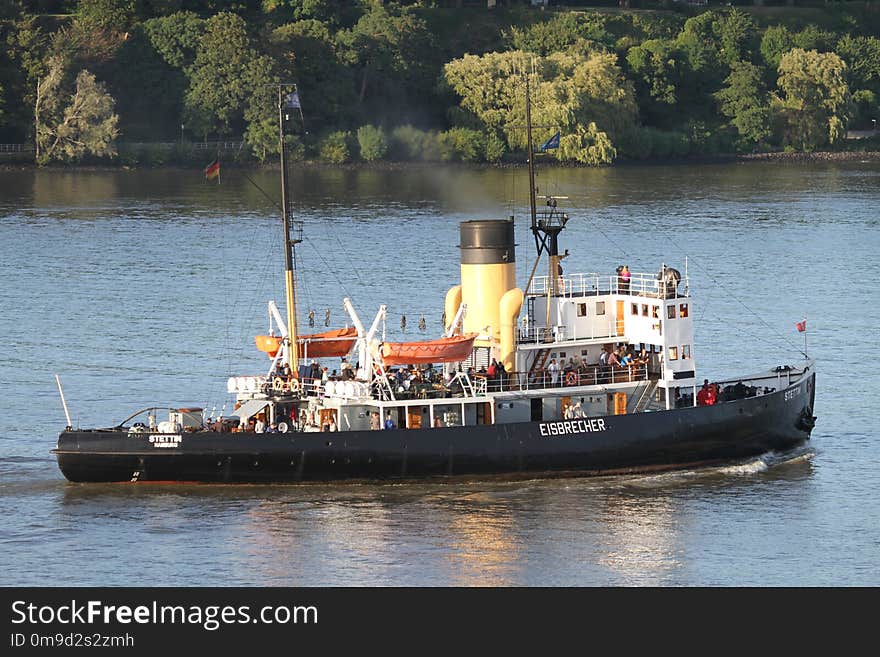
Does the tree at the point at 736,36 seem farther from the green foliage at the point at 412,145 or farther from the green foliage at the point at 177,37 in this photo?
the green foliage at the point at 177,37

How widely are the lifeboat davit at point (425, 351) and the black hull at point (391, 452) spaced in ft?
6.13

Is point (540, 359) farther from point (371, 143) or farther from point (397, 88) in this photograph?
point (397, 88)

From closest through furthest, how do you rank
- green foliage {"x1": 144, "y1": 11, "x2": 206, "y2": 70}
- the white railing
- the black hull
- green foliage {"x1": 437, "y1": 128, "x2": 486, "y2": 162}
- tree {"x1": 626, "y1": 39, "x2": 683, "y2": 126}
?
the black hull
the white railing
green foliage {"x1": 144, "y1": 11, "x2": 206, "y2": 70}
green foliage {"x1": 437, "y1": 128, "x2": 486, "y2": 162}
tree {"x1": 626, "y1": 39, "x2": 683, "y2": 126}

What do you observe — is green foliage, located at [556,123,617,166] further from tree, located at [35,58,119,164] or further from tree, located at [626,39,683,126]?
tree, located at [35,58,119,164]

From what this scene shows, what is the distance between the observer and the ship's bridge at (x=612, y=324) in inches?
2092

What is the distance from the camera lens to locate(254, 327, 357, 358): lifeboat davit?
5306 centimetres

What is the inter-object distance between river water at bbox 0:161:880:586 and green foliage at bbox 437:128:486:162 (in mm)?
7754

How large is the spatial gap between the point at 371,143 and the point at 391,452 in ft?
304

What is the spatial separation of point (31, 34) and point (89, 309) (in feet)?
205

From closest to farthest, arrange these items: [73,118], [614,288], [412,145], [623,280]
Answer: [623,280] → [614,288] → [73,118] → [412,145]

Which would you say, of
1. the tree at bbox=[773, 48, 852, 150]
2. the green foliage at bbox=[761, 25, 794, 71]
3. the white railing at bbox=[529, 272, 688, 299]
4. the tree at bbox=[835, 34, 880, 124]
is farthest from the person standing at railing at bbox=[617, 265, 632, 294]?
the green foliage at bbox=[761, 25, 794, 71]

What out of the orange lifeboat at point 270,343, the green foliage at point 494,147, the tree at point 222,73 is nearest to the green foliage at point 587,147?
the green foliage at point 494,147

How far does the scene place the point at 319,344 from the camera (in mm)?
53344

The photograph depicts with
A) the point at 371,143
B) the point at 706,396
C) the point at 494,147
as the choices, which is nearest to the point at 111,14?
the point at 371,143
